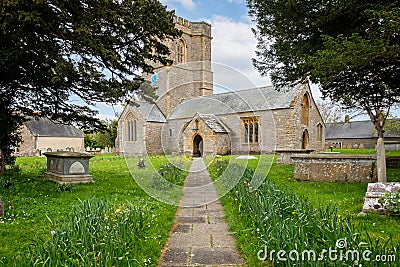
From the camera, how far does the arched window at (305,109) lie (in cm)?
2509

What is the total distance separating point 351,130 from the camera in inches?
1855

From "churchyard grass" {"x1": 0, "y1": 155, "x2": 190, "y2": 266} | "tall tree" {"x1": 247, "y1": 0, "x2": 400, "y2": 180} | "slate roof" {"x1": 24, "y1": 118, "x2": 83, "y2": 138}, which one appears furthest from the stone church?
"churchyard grass" {"x1": 0, "y1": 155, "x2": 190, "y2": 266}

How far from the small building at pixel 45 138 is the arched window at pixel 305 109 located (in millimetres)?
25717

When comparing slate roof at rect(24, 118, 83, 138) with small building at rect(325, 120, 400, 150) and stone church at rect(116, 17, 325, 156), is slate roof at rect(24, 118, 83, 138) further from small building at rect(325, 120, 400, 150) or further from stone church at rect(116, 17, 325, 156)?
small building at rect(325, 120, 400, 150)

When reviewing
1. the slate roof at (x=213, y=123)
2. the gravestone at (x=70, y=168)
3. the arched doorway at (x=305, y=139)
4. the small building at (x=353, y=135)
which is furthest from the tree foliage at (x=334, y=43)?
the small building at (x=353, y=135)

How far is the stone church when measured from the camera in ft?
76.1

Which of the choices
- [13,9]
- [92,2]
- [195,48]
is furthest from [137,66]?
[195,48]

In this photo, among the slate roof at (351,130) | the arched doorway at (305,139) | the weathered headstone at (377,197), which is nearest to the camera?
the weathered headstone at (377,197)

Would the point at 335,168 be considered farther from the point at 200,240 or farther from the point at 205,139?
the point at 205,139

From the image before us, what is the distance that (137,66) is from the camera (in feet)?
27.8

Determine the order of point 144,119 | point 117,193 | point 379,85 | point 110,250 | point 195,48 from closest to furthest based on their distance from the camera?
point 110,250
point 117,193
point 379,85
point 144,119
point 195,48

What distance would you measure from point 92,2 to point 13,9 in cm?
157

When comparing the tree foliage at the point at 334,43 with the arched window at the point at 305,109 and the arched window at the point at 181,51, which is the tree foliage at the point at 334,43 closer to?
the arched window at the point at 305,109

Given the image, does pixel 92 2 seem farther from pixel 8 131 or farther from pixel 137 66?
pixel 8 131
